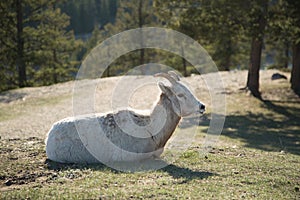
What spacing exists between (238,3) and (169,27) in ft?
14.9

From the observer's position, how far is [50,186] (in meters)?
8.23

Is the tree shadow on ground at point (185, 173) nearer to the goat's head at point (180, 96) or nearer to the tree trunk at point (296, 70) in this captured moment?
the goat's head at point (180, 96)

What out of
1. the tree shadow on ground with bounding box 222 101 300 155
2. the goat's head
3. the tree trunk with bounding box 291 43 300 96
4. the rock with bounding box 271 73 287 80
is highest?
the goat's head

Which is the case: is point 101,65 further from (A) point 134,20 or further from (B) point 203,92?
(B) point 203,92

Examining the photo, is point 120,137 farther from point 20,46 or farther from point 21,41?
point 20,46

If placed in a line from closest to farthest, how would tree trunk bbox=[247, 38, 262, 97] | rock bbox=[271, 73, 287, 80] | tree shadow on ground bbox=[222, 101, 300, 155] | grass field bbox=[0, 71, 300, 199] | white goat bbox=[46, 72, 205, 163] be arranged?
grass field bbox=[0, 71, 300, 199] → white goat bbox=[46, 72, 205, 163] → tree shadow on ground bbox=[222, 101, 300, 155] → tree trunk bbox=[247, 38, 262, 97] → rock bbox=[271, 73, 287, 80]

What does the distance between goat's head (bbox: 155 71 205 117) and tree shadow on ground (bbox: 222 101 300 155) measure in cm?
657

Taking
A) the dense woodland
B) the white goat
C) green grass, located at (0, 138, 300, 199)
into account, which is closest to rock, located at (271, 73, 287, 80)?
the dense woodland

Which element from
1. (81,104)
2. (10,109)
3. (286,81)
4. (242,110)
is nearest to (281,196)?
(242,110)

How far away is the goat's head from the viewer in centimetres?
947

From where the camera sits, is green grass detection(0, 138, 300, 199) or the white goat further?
→ the white goat

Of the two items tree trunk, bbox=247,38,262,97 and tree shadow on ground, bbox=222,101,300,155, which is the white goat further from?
tree trunk, bbox=247,38,262,97

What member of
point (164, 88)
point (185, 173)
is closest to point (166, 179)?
point (185, 173)

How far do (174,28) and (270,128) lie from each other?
822cm
